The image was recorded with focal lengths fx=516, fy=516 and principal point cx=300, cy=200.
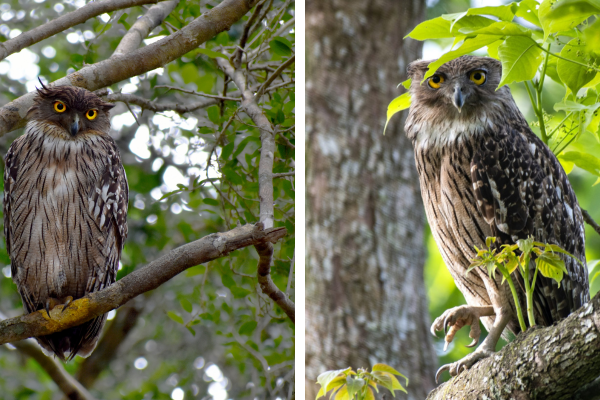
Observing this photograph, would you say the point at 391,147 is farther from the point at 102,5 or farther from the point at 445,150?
the point at 102,5

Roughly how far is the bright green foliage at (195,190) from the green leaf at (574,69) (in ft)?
3.13

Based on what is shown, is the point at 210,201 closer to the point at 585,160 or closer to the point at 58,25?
the point at 58,25

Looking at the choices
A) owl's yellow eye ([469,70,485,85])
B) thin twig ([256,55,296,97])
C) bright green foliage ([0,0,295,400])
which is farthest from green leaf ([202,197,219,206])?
owl's yellow eye ([469,70,485,85])

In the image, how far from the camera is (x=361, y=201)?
1.48 meters

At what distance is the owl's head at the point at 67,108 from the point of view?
5.80 ft

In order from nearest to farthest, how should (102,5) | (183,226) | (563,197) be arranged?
1. (563,197)
2. (102,5)
3. (183,226)

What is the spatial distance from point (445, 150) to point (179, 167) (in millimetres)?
→ 1111

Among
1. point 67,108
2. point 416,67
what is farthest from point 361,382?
point 67,108

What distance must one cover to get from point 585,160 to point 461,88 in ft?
1.18

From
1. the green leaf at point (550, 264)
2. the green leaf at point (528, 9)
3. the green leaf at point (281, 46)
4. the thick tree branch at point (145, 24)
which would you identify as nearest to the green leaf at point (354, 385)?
the green leaf at point (550, 264)

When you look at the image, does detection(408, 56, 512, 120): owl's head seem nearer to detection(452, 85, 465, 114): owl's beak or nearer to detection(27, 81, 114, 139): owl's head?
detection(452, 85, 465, 114): owl's beak

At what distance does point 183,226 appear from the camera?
2.24 metres

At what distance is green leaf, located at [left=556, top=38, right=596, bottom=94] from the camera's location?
1072 millimetres

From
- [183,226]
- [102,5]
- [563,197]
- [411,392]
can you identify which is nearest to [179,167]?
[183,226]
